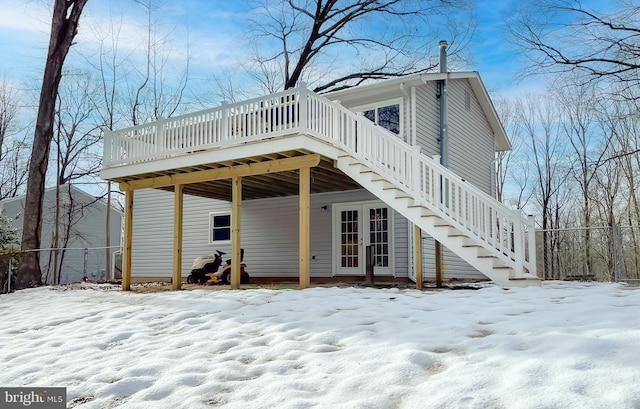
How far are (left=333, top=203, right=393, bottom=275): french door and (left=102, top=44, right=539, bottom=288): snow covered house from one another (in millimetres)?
26

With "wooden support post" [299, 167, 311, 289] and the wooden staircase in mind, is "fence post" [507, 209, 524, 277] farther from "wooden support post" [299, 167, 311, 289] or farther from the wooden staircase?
"wooden support post" [299, 167, 311, 289]

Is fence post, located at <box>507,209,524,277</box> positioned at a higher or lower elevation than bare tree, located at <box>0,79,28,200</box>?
lower

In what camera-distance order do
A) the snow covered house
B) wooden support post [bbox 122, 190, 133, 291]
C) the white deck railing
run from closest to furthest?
1. the white deck railing
2. the snow covered house
3. wooden support post [bbox 122, 190, 133, 291]

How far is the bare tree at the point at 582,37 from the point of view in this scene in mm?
12273

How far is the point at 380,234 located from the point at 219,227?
213 inches

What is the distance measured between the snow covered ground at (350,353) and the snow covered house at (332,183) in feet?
Answer: 6.38

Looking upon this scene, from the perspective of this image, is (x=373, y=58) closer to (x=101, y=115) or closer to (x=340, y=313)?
(x=101, y=115)

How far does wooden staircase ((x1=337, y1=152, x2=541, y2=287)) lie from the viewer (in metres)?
7.71

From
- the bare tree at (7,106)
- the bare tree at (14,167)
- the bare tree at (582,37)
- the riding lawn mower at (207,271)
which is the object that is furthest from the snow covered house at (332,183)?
the bare tree at (14,167)

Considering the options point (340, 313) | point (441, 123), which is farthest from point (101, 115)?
point (340, 313)

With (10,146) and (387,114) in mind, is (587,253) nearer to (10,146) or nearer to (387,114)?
(387,114)

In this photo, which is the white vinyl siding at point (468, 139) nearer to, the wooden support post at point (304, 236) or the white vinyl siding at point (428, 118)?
the white vinyl siding at point (428, 118)

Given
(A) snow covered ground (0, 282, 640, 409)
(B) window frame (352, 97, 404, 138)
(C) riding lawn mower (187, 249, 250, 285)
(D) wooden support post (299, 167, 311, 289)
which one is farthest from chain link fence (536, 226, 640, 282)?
(A) snow covered ground (0, 282, 640, 409)

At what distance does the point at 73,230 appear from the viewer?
2838 centimetres
